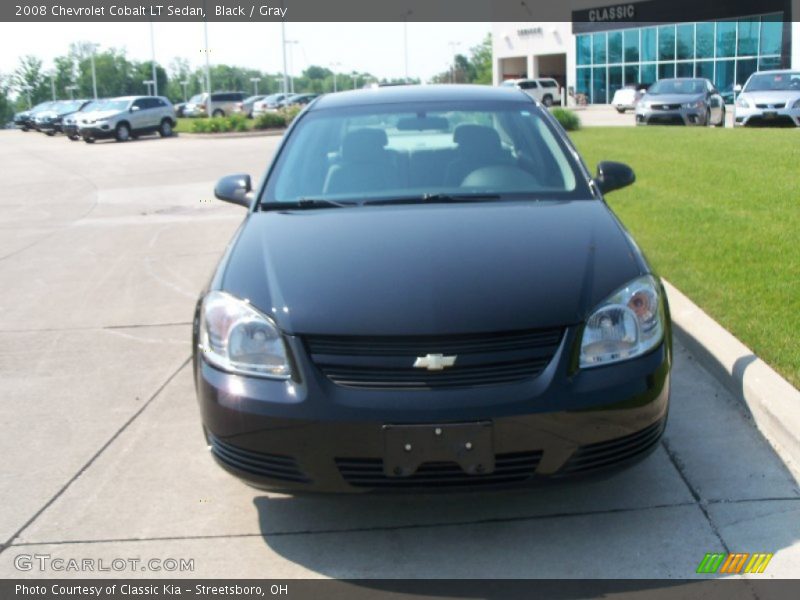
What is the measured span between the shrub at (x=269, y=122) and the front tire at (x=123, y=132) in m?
5.20

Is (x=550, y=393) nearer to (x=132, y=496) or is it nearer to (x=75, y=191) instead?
(x=132, y=496)

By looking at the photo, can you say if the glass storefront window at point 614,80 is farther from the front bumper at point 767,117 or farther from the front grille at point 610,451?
the front grille at point 610,451

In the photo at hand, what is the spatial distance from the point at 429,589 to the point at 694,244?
5.15m

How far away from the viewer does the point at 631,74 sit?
54.5 metres

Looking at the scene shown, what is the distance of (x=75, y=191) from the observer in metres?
17.2

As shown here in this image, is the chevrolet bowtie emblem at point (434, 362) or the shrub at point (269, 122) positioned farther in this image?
the shrub at point (269, 122)

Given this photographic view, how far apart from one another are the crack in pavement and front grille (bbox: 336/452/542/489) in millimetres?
1423

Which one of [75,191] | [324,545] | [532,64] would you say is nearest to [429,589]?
[324,545]

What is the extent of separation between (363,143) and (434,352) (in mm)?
1997

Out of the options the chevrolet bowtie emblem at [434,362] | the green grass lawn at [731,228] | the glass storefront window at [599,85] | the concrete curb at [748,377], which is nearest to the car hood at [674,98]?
the green grass lawn at [731,228]

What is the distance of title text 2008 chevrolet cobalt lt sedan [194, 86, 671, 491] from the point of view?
314cm

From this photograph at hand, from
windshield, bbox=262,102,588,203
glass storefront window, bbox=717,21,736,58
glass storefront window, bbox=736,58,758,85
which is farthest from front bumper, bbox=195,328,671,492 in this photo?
glass storefront window, bbox=717,21,736,58

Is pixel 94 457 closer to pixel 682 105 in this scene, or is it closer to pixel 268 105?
pixel 682 105

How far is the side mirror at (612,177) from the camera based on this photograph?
16.1 feet
